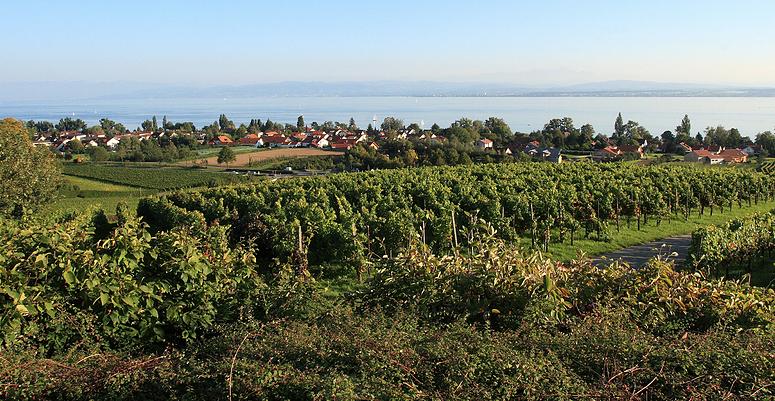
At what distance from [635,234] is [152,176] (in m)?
46.3

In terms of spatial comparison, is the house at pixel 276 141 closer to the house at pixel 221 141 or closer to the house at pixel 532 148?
the house at pixel 221 141

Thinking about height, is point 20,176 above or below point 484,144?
above

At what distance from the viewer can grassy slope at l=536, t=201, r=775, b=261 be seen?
638 inches

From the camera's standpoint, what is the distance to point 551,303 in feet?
16.2

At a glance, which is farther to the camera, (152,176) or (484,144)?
(484,144)

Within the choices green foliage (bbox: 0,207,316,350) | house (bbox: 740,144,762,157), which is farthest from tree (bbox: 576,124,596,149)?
green foliage (bbox: 0,207,316,350)

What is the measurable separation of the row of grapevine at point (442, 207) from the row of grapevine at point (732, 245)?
3.64m

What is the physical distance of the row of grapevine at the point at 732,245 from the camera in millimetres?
12977

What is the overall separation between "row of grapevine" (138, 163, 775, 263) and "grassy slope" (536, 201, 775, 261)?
0.33 meters

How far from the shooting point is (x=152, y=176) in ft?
175

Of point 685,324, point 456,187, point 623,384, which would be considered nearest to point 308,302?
point 623,384

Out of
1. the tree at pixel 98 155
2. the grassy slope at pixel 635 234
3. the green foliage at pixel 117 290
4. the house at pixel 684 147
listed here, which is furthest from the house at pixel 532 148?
the green foliage at pixel 117 290

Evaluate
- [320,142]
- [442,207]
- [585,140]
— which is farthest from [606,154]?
[442,207]

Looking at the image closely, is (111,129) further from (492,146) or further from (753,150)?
(753,150)
